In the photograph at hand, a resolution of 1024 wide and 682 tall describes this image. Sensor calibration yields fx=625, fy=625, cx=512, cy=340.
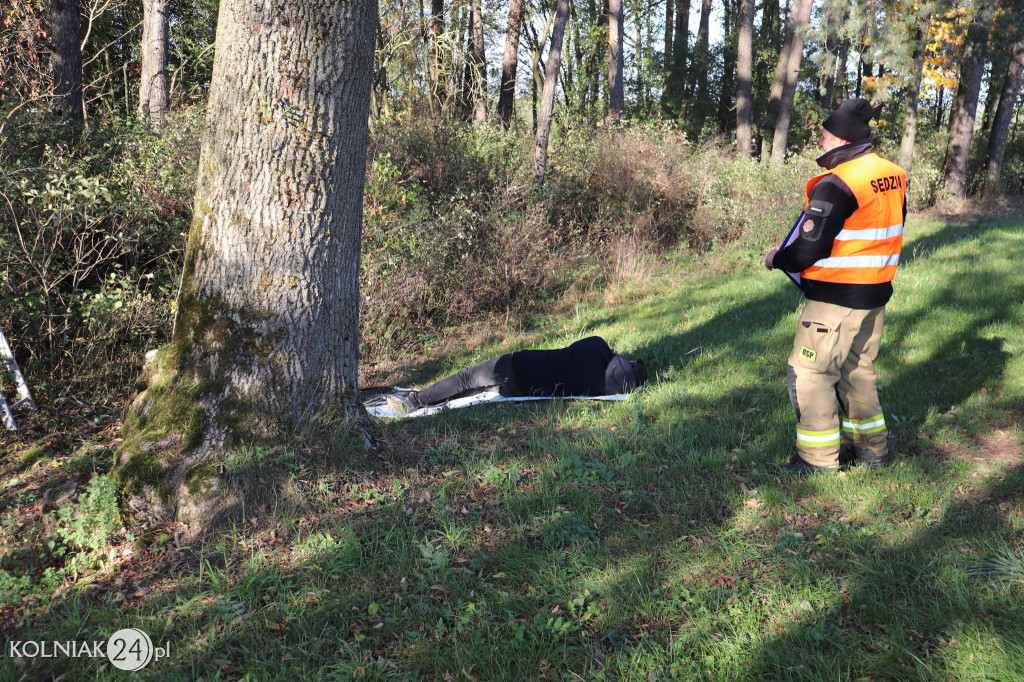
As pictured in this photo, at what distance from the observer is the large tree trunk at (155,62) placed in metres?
9.66

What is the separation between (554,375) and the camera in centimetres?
553

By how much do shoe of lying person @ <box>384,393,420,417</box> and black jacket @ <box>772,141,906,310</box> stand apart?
3214 mm

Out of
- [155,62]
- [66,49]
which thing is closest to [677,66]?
[155,62]

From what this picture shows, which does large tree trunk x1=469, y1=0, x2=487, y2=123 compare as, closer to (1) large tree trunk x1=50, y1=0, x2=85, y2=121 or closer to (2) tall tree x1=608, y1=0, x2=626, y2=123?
(2) tall tree x1=608, y1=0, x2=626, y2=123

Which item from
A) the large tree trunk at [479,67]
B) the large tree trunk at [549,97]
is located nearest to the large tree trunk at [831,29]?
the large tree trunk at [549,97]

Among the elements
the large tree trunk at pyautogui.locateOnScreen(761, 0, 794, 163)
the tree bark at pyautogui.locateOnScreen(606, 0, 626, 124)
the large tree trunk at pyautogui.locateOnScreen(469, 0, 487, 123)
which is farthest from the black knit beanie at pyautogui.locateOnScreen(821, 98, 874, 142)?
the large tree trunk at pyautogui.locateOnScreen(761, 0, 794, 163)

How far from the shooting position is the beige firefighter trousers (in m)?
3.63

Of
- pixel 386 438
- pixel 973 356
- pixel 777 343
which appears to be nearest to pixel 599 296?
pixel 777 343

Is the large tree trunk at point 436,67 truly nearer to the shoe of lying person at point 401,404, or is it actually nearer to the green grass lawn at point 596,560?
the shoe of lying person at point 401,404

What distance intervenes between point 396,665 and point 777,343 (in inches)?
194

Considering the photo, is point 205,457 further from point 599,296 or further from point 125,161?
point 599,296

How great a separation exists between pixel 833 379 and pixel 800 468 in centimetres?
59

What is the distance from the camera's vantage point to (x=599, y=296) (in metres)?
9.23

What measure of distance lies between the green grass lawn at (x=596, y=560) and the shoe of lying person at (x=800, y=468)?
81mm
